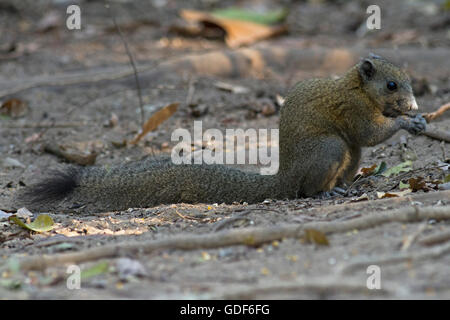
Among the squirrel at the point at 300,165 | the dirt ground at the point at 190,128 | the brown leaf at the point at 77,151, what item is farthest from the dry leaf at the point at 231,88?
the squirrel at the point at 300,165

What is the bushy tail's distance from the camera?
5.52m

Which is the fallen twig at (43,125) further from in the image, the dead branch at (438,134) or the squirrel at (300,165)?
the dead branch at (438,134)

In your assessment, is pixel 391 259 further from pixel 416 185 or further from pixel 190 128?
pixel 190 128

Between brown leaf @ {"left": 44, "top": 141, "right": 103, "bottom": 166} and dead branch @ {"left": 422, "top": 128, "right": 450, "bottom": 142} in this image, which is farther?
brown leaf @ {"left": 44, "top": 141, "right": 103, "bottom": 166}

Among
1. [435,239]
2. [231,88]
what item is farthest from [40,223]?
[231,88]

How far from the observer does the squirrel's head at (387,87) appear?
18.5 ft

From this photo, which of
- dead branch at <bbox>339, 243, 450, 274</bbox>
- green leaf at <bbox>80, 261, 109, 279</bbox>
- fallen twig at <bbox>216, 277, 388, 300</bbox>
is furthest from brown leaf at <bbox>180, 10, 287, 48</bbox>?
fallen twig at <bbox>216, 277, 388, 300</bbox>

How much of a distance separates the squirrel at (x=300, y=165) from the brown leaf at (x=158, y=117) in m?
1.18

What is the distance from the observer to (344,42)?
11273 mm

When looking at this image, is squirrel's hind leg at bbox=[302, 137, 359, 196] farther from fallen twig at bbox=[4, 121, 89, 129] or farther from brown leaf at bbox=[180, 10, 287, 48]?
brown leaf at bbox=[180, 10, 287, 48]

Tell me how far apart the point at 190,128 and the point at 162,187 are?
2216 millimetres

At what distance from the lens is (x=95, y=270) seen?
138 inches

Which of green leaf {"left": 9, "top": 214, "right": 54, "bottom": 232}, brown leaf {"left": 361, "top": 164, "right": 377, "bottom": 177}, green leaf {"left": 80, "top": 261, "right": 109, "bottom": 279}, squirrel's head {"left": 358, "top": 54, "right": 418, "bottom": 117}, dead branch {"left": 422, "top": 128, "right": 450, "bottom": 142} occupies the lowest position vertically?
green leaf {"left": 80, "top": 261, "right": 109, "bottom": 279}

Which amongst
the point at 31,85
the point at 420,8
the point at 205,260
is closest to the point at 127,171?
the point at 205,260
